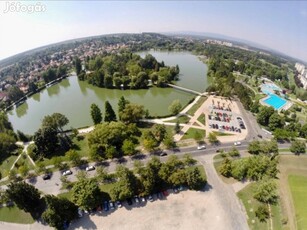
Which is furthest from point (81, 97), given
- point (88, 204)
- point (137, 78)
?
point (88, 204)

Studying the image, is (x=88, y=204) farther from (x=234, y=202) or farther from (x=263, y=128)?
(x=263, y=128)

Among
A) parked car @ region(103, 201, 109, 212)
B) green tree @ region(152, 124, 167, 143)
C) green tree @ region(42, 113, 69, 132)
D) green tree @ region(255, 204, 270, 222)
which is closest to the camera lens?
green tree @ region(255, 204, 270, 222)

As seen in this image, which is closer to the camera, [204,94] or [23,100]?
[204,94]

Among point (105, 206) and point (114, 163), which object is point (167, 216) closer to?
point (105, 206)

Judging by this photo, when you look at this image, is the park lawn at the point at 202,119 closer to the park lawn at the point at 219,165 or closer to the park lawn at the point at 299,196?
the park lawn at the point at 219,165

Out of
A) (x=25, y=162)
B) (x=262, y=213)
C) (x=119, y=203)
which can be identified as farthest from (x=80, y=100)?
(x=262, y=213)

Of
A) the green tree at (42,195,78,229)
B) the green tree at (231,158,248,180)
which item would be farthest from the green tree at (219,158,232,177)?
the green tree at (42,195,78,229)

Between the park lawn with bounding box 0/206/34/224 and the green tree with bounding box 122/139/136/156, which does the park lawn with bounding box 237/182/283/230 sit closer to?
the green tree with bounding box 122/139/136/156
